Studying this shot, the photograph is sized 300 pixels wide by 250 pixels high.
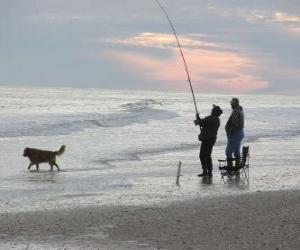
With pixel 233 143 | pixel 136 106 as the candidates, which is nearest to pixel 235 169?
pixel 233 143

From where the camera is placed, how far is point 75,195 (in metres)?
10.2

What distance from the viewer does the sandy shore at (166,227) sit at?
6637 millimetres

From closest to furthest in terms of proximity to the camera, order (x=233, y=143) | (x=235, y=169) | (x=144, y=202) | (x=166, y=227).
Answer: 1. (x=166, y=227)
2. (x=144, y=202)
3. (x=235, y=169)
4. (x=233, y=143)

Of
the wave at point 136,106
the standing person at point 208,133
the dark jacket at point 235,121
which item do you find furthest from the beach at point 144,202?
the wave at point 136,106

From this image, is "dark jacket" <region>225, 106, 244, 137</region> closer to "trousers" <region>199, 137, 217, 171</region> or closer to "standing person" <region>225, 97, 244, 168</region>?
"standing person" <region>225, 97, 244, 168</region>

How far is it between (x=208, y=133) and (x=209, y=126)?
155mm

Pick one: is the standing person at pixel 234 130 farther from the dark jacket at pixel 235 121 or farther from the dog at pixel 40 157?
the dog at pixel 40 157

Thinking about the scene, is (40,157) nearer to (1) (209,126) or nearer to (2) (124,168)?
(2) (124,168)

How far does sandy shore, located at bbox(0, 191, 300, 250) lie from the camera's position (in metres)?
6.64

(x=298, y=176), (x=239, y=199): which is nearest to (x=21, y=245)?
(x=239, y=199)

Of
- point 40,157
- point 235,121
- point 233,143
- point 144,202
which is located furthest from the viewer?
point 40,157

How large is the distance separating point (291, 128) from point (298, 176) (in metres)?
18.8

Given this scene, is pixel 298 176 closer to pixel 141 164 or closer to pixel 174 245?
pixel 141 164

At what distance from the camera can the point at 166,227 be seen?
295 inches
